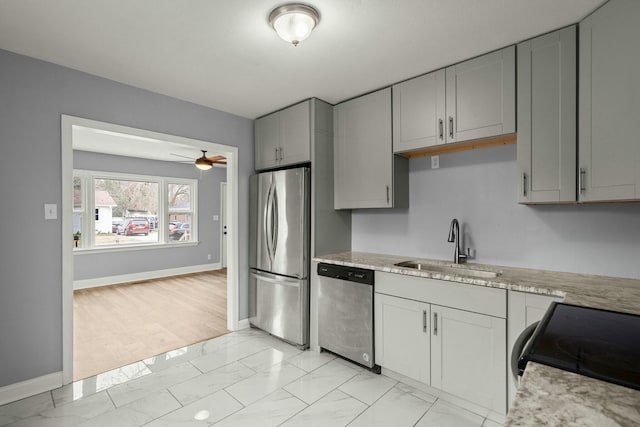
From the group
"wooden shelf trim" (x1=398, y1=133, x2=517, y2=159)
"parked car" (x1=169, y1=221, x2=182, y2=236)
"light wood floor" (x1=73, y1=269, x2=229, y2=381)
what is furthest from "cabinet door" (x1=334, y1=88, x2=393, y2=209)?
"parked car" (x1=169, y1=221, x2=182, y2=236)

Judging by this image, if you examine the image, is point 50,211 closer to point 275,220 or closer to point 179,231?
point 275,220

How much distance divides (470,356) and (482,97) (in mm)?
1744

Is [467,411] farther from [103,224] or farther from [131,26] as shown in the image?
[103,224]

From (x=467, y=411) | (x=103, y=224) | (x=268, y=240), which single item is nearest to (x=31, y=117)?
(x=268, y=240)

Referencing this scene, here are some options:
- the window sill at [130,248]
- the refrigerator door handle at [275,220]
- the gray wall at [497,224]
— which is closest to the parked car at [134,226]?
the window sill at [130,248]

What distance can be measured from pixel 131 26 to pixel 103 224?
496 centimetres

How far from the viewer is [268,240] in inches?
132

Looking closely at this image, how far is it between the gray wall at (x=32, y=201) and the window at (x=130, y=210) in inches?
143

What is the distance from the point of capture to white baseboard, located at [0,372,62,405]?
2.20 m

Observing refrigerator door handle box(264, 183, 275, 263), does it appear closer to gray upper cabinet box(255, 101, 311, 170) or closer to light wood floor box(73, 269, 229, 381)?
gray upper cabinet box(255, 101, 311, 170)

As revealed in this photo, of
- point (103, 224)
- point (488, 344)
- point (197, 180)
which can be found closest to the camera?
point (488, 344)

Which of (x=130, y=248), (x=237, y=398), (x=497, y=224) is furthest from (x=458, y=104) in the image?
(x=130, y=248)

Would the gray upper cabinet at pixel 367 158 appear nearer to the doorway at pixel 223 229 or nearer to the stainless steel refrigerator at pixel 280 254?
the stainless steel refrigerator at pixel 280 254

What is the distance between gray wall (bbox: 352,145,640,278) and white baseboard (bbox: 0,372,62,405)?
281 cm
